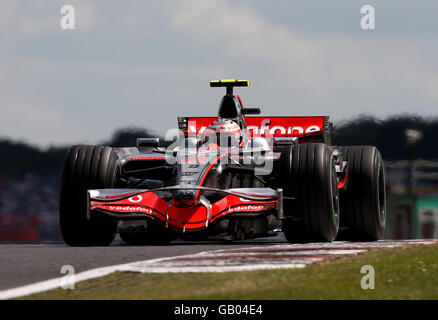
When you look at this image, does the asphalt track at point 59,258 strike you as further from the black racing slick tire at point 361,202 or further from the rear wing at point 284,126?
the rear wing at point 284,126

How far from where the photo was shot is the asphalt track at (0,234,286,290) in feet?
33.8

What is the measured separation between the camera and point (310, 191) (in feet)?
45.3

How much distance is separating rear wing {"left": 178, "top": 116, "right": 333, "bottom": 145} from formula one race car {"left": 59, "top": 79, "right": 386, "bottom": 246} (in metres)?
0.92

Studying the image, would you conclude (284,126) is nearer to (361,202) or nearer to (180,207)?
(361,202)

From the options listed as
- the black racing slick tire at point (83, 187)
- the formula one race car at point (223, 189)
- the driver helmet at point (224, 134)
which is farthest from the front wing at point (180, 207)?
the driver helmet at point (224, 134)

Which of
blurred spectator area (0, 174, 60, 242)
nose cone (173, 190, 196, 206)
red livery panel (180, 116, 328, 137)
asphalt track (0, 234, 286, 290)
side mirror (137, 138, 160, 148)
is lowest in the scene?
blurred spectator area (0, 174, 60, 242)

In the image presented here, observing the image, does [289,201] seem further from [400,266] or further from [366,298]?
[366,298]

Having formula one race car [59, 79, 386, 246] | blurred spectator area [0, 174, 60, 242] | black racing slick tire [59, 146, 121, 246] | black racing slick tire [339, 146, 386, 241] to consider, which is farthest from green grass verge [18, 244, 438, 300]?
blurred spectator area [0, 174, 60, 242]

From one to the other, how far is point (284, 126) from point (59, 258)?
24.3 ft

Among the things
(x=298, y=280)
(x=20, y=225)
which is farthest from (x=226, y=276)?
(x=20, y=225)

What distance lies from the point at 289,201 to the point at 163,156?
2.50 m

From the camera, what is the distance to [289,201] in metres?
13.9

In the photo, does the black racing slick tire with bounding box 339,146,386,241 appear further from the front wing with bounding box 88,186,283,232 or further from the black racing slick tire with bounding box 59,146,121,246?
the black racing slick tire with bounding box 59,146,121,246

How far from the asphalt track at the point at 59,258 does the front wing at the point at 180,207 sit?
41cm
